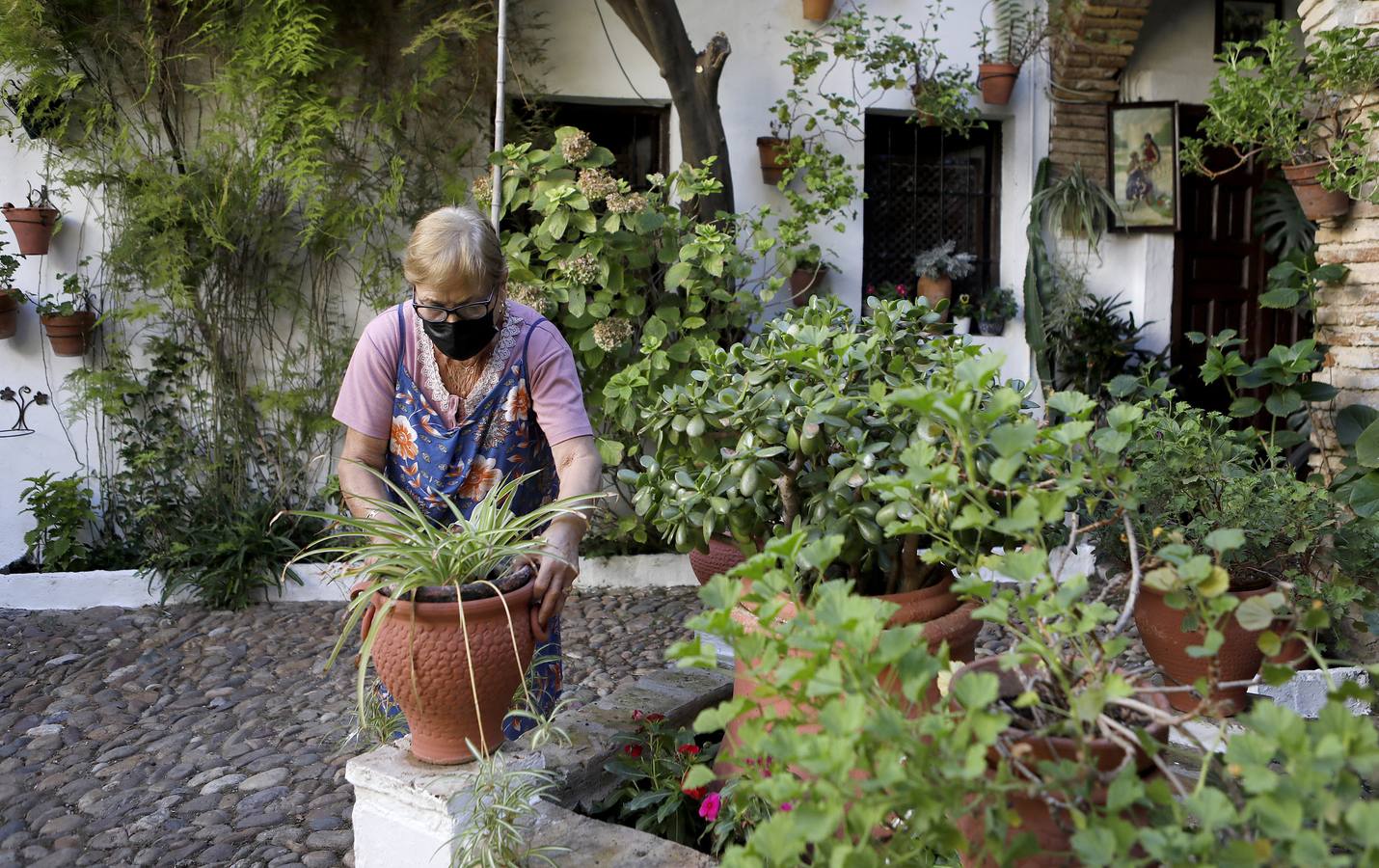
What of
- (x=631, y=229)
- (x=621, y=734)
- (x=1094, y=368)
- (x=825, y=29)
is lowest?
(x=621, y=734)

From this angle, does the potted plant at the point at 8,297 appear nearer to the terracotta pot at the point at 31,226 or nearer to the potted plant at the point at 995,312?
the terracotta pot at the point at 31,226

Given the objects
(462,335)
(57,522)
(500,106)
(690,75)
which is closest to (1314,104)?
(690,75)

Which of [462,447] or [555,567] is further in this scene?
[462,447]

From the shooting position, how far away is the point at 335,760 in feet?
12.0

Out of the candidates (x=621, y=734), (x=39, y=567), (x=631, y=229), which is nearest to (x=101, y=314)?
(x=39, y=567)

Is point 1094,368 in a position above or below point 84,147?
below

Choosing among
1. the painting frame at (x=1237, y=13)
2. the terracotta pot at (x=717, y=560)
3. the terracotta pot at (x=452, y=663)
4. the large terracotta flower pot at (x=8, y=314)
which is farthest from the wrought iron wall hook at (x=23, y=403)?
the painting frame at (x=1237, y=13)

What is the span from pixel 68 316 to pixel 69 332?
90 mm

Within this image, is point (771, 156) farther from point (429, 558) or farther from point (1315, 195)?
point (429, 558)

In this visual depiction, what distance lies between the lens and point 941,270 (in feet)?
21.5

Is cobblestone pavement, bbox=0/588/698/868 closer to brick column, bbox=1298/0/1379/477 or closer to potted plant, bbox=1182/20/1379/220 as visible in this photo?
brick column, bbox=1298/0/1379/477

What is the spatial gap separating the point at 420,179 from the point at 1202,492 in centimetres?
451

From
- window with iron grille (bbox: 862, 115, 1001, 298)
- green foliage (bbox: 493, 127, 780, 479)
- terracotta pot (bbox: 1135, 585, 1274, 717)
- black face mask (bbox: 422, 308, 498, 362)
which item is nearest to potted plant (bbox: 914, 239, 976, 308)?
window with iron grille (bbox: 862, 115, 1001, 298)

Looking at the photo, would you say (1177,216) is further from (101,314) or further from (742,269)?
(101,314)
